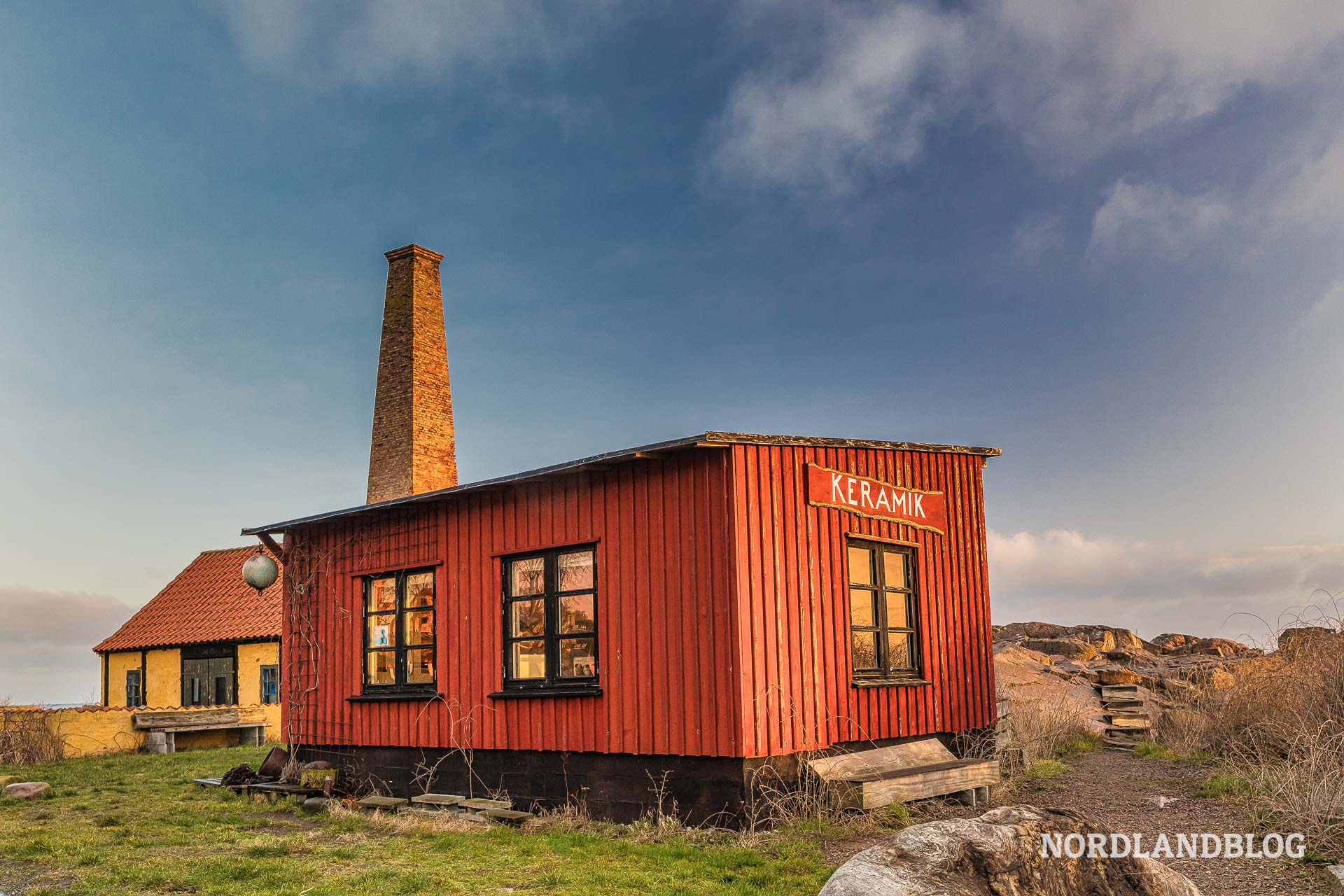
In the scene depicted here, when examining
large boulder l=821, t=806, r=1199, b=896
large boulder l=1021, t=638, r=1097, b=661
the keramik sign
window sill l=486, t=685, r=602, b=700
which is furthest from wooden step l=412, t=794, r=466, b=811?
large boulder l=1021, t=638, r=1097, b=661

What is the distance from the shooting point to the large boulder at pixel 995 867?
12.8 feet

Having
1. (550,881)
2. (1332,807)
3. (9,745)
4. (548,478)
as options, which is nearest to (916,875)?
(550,881)

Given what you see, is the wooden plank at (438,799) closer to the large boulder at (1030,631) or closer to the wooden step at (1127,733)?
the wooden step at (1127,733)

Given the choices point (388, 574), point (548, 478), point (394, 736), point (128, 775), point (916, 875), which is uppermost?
point (548, 478)

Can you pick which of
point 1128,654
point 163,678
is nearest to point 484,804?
point 163,678

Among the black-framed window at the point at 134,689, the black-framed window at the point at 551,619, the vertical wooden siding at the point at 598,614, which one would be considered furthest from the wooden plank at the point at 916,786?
the black-framed window at the point at 134,689

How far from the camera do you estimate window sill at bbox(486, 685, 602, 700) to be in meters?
10.2

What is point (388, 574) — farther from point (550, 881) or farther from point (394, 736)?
point (550, 881)

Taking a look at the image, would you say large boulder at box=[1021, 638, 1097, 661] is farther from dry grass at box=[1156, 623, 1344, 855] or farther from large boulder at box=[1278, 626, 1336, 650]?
large boulder at box=[1278, 626, 1336, 650]

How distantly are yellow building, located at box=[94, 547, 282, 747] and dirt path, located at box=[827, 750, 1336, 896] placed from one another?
731 inches

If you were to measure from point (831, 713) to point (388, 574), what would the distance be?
6.03 m

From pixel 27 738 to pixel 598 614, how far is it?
16024 millimetres

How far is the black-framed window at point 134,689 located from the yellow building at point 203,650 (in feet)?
0.06

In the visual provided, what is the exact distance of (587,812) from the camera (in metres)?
10.1
